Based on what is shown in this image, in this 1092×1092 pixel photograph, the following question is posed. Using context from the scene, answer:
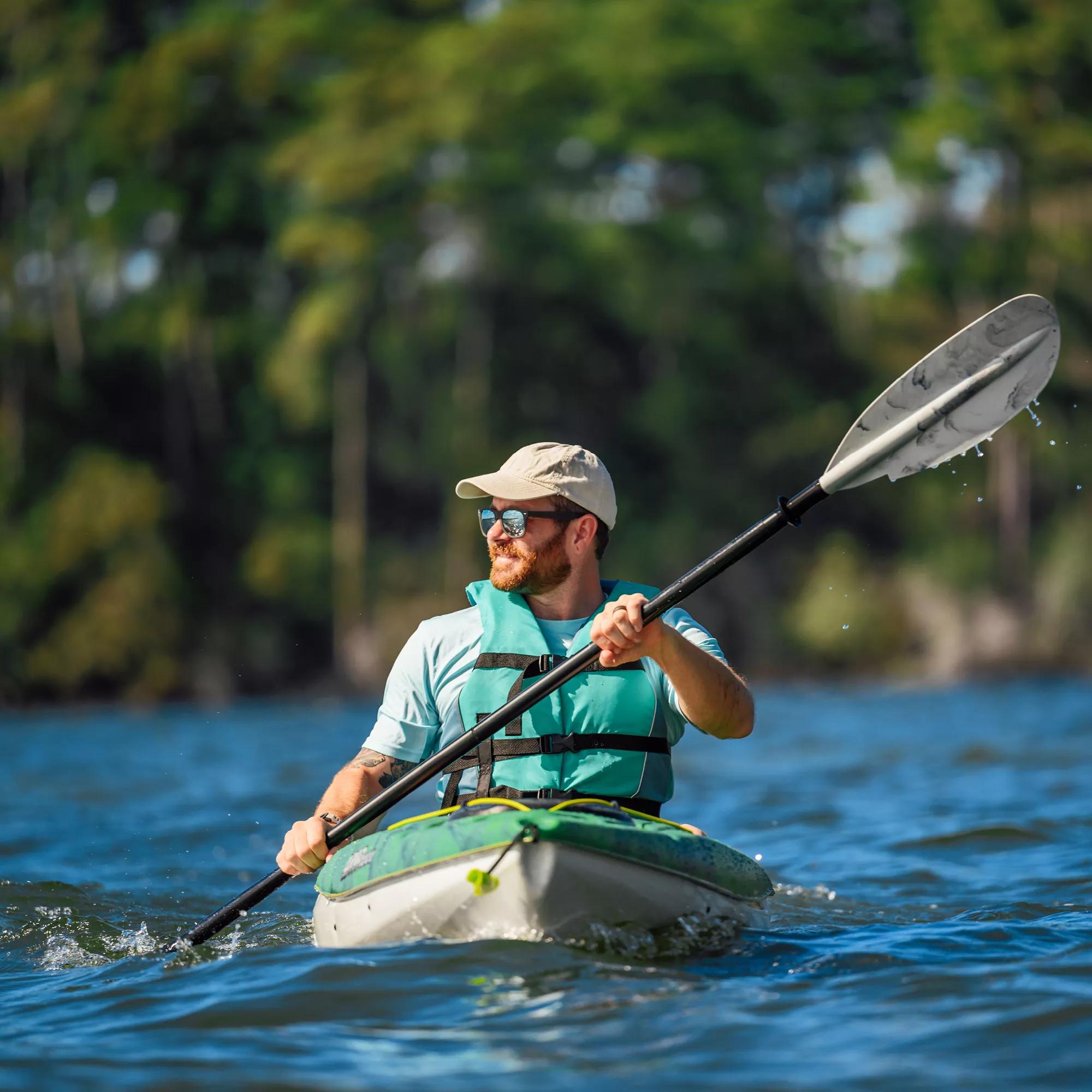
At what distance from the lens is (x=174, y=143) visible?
22.4 metres

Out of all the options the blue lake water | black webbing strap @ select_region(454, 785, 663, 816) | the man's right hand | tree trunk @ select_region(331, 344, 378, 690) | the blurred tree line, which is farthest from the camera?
the blurred tree line

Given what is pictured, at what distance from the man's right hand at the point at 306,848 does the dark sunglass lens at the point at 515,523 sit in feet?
2.91

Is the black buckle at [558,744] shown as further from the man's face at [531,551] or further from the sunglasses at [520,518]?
the sunglasses at [520,518]

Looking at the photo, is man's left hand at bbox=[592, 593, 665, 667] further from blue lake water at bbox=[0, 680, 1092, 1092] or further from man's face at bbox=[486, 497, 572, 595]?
blue lake water at bbox=[0, 680, 1092, 1092]

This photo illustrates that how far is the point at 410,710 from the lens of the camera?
4.19 meters

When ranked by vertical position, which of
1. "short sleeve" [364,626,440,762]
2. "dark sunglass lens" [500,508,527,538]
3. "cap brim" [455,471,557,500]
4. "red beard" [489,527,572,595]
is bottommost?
"short sleeve" [364,626,440,762]

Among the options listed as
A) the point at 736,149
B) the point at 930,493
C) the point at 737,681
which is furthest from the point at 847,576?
the point at 737,681

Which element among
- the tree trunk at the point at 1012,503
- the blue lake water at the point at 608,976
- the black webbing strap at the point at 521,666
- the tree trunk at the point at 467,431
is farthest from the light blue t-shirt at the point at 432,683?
the tree trunk at the point at 1012,503

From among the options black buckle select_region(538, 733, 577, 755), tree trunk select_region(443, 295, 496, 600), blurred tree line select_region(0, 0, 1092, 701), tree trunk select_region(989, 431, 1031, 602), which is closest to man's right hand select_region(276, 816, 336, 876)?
black buckle select_region(538, 733, 577, 755)

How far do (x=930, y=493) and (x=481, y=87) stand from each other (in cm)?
855

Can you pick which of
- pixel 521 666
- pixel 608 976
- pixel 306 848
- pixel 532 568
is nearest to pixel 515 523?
pixel 532 568

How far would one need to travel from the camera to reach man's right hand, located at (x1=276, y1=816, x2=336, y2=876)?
→ 162 inches

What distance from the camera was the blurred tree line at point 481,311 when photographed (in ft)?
70.2

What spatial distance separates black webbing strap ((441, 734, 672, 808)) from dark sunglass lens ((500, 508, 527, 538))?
1.50ft
